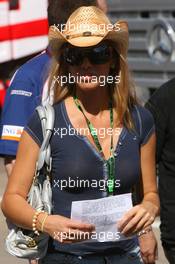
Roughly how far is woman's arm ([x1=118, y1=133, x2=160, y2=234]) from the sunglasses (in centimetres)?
34

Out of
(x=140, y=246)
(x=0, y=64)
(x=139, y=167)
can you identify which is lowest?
(x=0, y=64)

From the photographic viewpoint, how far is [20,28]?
34.5 ft

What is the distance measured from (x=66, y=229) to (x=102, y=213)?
19cm

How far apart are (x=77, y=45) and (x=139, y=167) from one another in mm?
482

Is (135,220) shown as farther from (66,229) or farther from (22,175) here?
(22,175)

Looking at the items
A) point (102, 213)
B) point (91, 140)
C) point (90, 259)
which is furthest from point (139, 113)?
point (90, 259)

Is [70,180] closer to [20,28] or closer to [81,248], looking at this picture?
[81,248]

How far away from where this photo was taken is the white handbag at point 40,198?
3340 millimetres

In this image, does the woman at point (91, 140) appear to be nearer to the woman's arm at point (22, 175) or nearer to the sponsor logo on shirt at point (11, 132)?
the woman's arm at point (22, 175)

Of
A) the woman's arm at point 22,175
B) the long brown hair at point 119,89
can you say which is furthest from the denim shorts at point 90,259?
the long brown hair at point 119,89

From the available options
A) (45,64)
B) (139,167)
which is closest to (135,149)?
(139,167)

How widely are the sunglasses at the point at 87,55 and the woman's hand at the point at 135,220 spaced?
543 millimetres

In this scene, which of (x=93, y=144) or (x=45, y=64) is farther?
(x=45, y=64)

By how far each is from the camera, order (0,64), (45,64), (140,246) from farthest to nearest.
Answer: (0,64), (45,64), (140,246)
